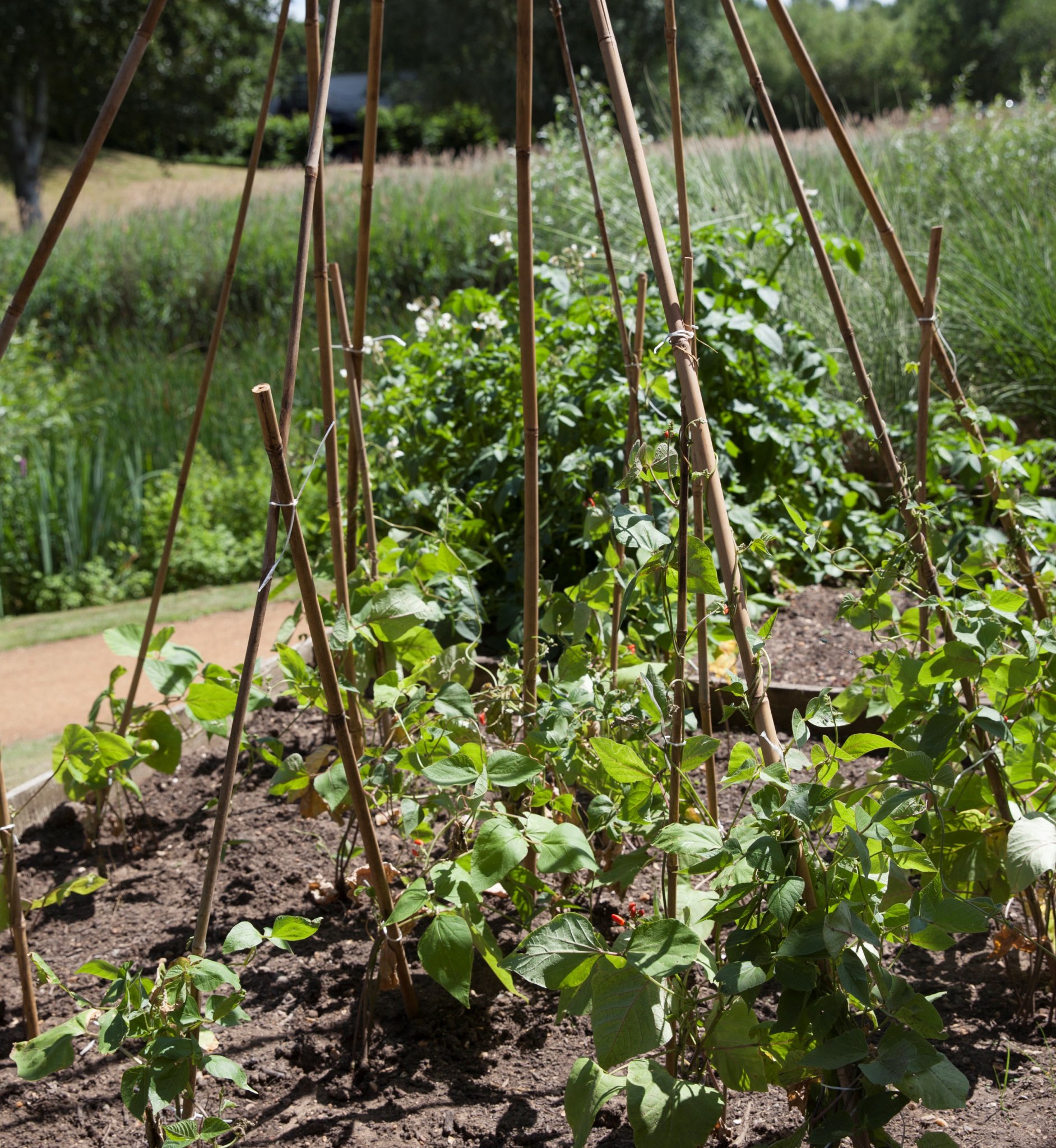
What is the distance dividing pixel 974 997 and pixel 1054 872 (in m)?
0.29

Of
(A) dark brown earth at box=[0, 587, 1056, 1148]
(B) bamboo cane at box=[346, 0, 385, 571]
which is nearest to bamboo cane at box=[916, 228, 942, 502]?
(A) dark brown earth at box=[0, 587, 1056, 1148]

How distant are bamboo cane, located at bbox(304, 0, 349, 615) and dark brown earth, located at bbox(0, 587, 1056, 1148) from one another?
54cm

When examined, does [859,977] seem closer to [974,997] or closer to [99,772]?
[974,997]

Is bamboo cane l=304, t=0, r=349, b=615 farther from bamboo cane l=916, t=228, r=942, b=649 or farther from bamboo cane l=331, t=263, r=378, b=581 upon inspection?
bamboo cane l=916, t=228, r=942, b=649

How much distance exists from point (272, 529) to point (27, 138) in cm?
2253

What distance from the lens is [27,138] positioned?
19672mm

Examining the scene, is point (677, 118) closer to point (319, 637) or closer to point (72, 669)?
point (319, 637)

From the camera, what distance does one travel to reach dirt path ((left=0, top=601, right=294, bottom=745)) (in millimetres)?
3408

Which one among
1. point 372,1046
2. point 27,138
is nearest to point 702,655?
point 372,1046

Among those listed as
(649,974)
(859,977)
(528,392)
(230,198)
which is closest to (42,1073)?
(649,974)

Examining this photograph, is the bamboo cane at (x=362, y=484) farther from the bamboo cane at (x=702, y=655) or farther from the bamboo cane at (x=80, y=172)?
the bamboo cane at (x=702, y=655)

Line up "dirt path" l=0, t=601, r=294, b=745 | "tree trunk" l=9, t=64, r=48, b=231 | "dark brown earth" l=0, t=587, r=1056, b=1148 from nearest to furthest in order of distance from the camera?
"dark brown earth" l=0, t=587, r=1056, b=1148
"dirt path" l=0, t=601, r=294, b=745
"tree trunk" l=9, t=64, r=48, b=231

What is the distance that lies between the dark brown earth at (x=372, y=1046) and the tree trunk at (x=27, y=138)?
1936cm

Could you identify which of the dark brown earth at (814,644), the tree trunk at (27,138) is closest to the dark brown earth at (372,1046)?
the dark brown earth at (814,644)
